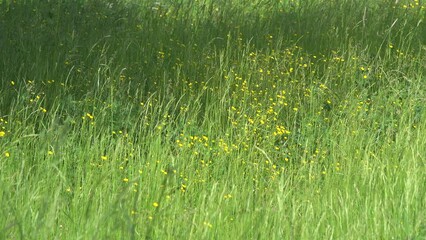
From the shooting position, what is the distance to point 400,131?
5648mm

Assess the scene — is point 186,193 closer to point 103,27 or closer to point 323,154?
point 323,154

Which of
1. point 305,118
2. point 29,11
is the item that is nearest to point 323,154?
point 305,118

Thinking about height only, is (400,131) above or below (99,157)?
above

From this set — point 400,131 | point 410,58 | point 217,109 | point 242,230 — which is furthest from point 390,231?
point 410,58

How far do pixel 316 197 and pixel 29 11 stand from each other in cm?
399

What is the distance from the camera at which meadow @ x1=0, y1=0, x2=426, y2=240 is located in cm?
403

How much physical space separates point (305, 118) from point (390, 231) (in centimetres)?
215

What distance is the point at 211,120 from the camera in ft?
19.0

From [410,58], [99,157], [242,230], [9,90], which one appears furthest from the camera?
[410,58]

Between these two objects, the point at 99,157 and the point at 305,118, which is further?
the point at 305,118

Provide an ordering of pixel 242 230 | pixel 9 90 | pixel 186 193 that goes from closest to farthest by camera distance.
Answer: pixel 242 230 < pixel 186 193 < pixel 9 90

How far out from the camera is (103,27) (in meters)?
7.62

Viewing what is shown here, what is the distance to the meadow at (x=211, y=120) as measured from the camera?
13.2 ft

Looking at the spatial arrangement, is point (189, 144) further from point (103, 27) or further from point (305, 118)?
point (103, 27)
